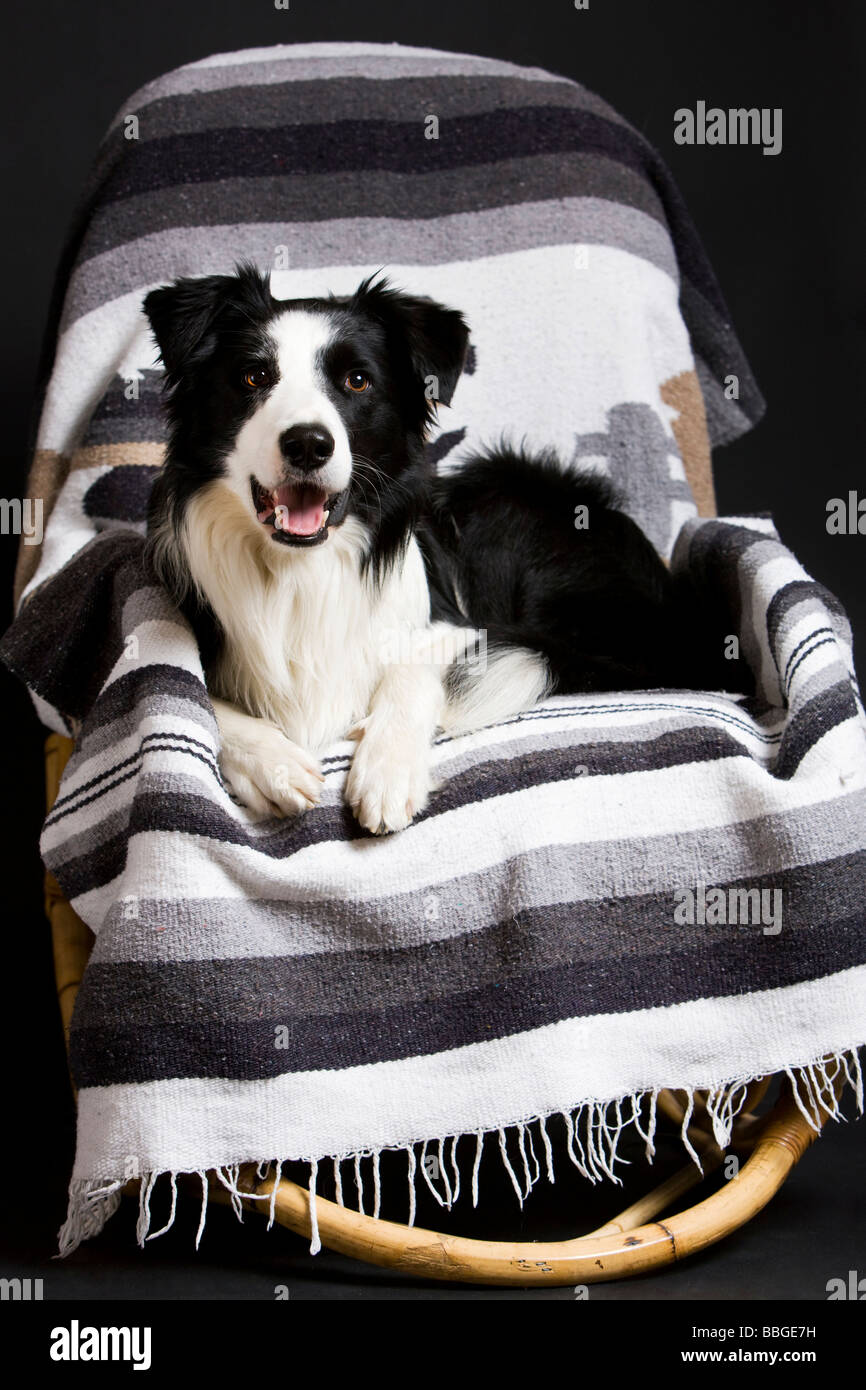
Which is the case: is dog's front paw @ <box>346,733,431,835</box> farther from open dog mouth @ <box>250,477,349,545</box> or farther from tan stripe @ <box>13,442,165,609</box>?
tan stripe @ <box>13,442,165,609</box>

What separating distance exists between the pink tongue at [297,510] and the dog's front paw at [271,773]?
29 cm

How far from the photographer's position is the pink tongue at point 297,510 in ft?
6.39

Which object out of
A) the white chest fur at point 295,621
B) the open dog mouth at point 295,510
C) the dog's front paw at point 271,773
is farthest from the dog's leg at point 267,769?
the open dog mouth at point 295,510

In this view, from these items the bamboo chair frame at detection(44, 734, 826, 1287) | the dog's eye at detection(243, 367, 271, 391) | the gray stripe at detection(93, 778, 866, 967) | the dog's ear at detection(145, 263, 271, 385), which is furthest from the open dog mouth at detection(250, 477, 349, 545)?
the bamboo chair frame at detection(44, 734, 826, 1287)

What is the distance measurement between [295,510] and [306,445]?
0.13 meters

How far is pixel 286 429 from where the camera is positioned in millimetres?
1856

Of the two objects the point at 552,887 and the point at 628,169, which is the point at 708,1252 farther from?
the point at 628,169

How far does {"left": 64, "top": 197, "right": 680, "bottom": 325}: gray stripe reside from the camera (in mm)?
2834

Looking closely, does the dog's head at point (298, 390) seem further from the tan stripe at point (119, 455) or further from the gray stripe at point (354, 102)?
the gray stripe at point (354, 102)

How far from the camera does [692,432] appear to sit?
125 inches

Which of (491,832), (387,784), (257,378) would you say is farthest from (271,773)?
(257,378)

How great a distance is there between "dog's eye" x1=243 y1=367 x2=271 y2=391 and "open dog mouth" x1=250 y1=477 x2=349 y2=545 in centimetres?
13

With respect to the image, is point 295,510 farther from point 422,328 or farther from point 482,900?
point 482,900

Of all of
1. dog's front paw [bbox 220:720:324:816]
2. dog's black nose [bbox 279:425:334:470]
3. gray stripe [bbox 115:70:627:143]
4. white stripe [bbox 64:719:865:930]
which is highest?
gray stripe [bbox 115:70:627:143]
